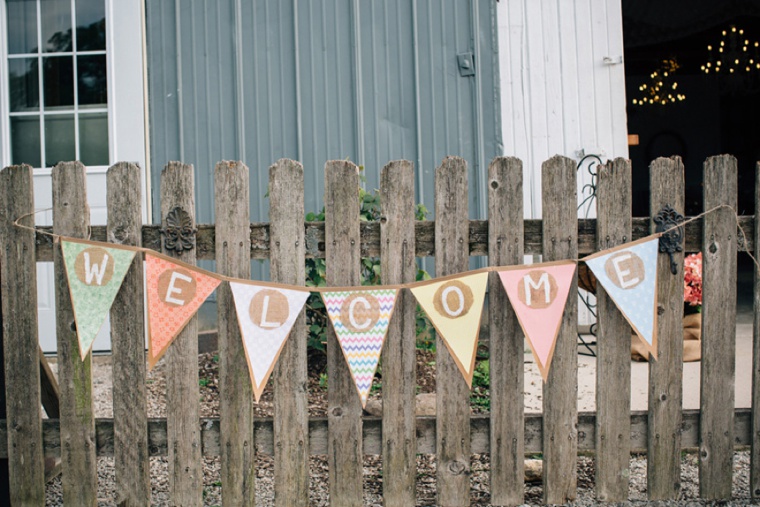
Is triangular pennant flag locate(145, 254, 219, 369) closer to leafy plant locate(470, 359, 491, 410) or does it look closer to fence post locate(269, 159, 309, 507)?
fence post locate(269, 159, 309, 507)

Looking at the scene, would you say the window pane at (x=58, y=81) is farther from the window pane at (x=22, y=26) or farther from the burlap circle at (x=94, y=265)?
the burlap circle at (x=94, y=265)

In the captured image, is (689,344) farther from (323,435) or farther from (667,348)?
(323,435)

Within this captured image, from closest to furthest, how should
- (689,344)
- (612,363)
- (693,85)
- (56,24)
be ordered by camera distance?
1. (612,363)
2. (689,344)
3. (56,24)
4. (693,85)

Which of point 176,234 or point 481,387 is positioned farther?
point 481,387

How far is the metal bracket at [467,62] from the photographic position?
5938 millimetres

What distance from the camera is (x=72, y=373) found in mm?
2939

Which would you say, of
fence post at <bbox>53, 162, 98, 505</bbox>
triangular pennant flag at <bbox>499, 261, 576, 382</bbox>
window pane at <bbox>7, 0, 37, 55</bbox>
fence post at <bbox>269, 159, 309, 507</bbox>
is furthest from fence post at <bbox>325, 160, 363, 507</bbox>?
window pane at <bbox>7, 0, 37, 55</bbox>

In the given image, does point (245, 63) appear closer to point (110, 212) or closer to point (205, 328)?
point (205, 328)

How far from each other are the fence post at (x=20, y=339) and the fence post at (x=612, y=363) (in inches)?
90.0

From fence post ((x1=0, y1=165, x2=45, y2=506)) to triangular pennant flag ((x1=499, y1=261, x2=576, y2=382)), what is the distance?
75.4 inches

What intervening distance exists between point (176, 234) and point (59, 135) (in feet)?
11.9

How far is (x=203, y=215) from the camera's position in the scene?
19.7 ft

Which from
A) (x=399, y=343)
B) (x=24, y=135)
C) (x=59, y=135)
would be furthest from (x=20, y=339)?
(x=24, y=135)

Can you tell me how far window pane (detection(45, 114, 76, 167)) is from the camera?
5.92 m
